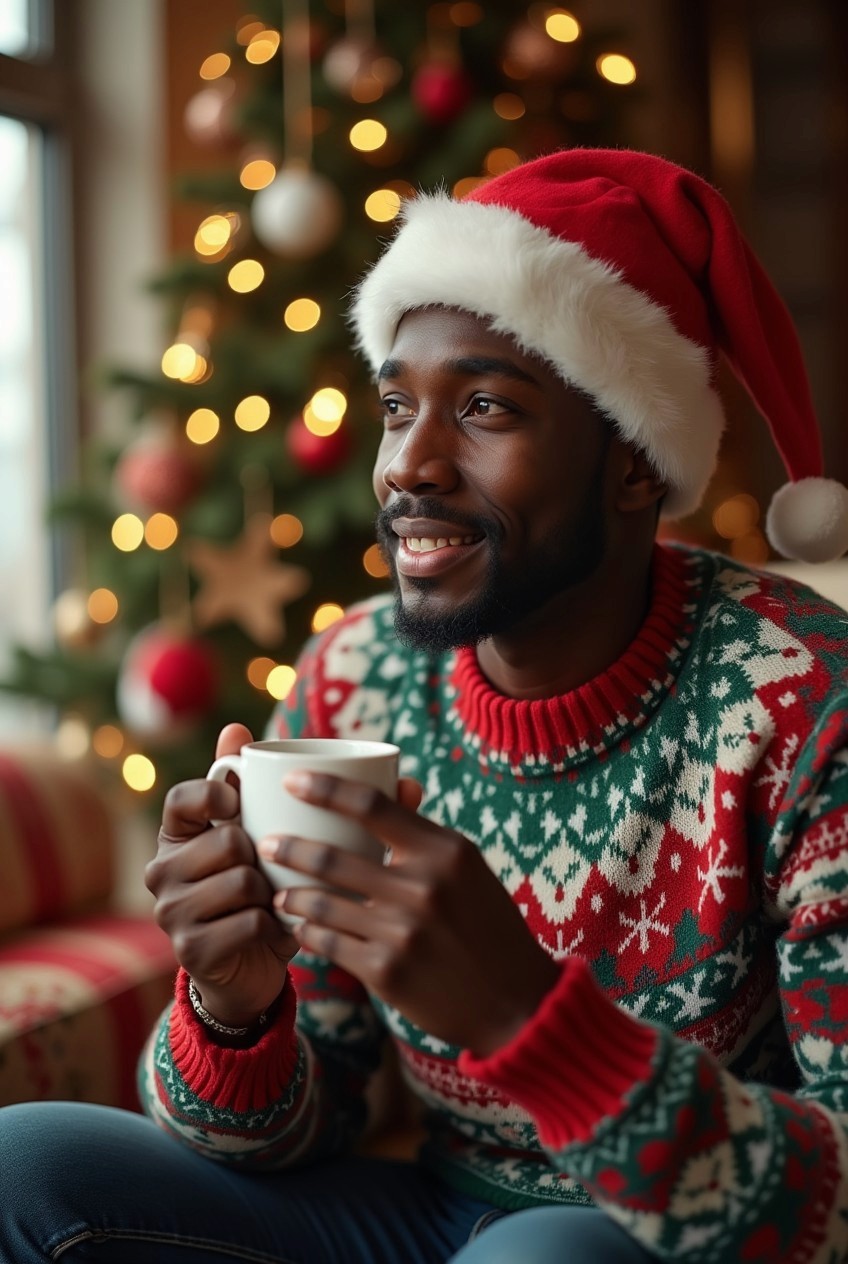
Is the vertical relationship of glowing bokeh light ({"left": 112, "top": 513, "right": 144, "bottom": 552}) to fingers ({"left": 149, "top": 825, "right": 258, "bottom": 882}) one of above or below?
below

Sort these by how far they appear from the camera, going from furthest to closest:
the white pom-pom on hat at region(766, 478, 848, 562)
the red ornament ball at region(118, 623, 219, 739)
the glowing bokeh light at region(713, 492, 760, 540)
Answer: the glowing bokeh light at region(713, 492, 760, 540), the red ornament ball at region(118, 623, 219, 739), the white pom-pom on hat at region(766, 478, 848, 562)

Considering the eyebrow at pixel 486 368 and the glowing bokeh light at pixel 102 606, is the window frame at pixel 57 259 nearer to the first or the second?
the glowing bokeh light at pixel 102 606

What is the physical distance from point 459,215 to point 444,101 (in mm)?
1456

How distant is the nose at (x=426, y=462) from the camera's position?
114 centimetres


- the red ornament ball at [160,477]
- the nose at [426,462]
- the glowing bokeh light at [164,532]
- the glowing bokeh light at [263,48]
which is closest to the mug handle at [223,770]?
the nose at [426,462]

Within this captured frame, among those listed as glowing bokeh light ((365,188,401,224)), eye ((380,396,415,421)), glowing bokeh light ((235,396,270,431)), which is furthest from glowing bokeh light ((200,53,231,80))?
eye ((380,396,415,421))

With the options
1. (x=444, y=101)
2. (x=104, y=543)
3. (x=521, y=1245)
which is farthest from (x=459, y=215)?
(x=104, y=543)

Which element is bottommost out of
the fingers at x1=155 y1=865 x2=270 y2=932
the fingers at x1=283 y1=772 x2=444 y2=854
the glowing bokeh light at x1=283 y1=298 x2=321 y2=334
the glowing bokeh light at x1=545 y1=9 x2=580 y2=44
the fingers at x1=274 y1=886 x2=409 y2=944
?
the fingers at x1=155 y1=865 x2=270 y2=932

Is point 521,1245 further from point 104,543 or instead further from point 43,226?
point 43,226

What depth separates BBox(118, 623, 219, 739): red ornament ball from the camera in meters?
2.40

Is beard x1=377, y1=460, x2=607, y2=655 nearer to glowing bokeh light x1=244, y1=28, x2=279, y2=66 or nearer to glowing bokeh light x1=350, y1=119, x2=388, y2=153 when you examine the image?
glowing bokeh light x1=350, y1=119, x2=388, y2=153

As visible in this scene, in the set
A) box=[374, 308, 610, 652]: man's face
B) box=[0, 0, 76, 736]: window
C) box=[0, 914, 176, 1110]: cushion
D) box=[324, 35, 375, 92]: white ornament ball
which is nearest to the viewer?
box=[374, 308, 610, 652]: man's face

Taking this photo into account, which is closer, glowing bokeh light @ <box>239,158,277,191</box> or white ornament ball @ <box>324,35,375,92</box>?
white ornament ball @ <box>324,35,375,92</box>

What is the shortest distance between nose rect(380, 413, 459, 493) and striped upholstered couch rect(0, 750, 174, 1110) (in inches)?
29.2
